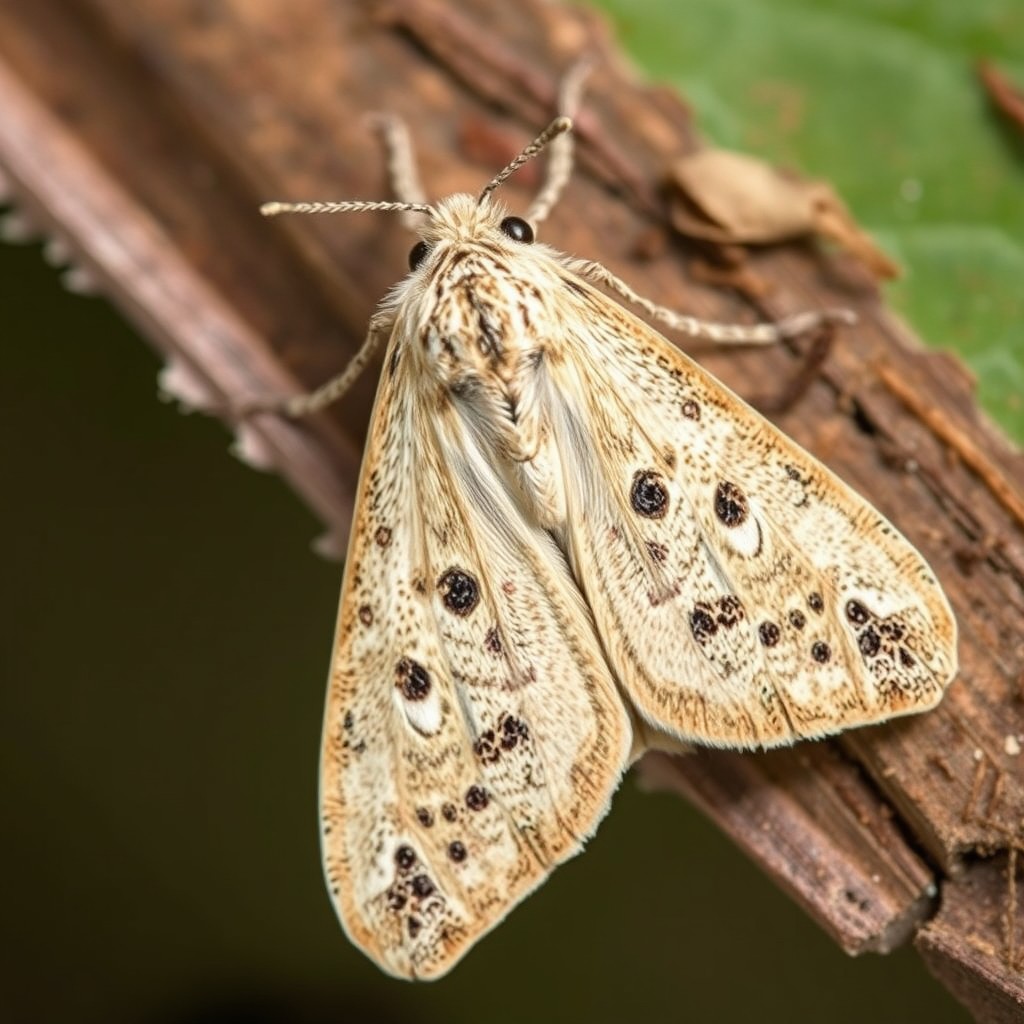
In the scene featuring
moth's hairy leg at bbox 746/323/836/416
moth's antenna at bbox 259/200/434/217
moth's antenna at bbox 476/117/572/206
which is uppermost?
moth's antenna at bbox 259/200/434/217

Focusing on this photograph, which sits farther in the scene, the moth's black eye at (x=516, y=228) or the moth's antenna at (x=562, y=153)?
the moth's antenna at (x=562, y=153)

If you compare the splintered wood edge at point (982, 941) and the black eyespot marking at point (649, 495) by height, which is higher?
the black eyespot marking at point (649, 495)

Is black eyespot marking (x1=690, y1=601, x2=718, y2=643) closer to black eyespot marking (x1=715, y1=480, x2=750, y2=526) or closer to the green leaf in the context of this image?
black eyespot marking (x1=715, y1=480, x2=750, y2=526)

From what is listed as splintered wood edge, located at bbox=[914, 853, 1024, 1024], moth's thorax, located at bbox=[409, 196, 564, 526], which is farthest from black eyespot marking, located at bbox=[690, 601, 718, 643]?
splintered wood edge, located at bbox=[914, 853, 1024, 1024]

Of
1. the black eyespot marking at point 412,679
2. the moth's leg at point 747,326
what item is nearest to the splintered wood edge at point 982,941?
the black eyespot marking at point 412,679

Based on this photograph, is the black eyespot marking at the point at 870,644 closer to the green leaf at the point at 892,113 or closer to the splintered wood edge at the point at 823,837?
the splintered wood edge at the point at 823,837

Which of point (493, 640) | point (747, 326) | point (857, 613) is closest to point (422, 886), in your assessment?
point (493, 640)

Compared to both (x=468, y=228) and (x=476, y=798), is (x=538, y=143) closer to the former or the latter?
(x=468, y=228)

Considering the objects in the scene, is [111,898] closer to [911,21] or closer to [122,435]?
[122,435]
